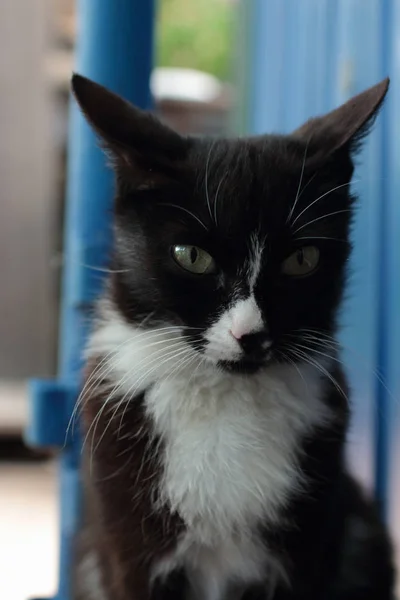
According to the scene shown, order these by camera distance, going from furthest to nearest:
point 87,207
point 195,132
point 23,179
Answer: point 23,179 < point 195,132 < point 87,207

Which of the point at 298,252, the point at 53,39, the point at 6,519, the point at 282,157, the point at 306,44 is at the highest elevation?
the point at 53,39

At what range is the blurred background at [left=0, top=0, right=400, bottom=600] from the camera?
1.14 metres

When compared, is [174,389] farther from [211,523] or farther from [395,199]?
[395,199]

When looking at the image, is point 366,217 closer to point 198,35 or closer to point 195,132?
point 195,132

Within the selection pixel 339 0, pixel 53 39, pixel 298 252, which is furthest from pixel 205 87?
pixel 298 252

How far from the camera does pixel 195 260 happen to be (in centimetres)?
77

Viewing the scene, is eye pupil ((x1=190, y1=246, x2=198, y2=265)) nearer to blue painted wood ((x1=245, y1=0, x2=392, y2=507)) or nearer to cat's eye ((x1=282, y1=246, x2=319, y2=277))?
cat's eye ((x1=282, y1=246, x2=319, y2=277))

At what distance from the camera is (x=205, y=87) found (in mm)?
2352

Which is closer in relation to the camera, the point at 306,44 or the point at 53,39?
the point at 306,44

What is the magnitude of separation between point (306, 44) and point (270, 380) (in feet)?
3.21

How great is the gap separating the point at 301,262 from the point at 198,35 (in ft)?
6.51

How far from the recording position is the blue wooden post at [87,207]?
3.49 feet

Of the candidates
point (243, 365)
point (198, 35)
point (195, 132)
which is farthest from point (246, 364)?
point (198, 35)


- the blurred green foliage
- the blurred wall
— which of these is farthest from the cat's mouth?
the blurred green foliage
